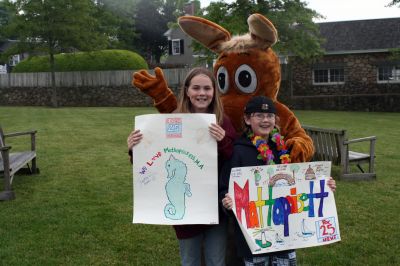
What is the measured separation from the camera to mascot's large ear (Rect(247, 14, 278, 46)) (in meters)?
3.54

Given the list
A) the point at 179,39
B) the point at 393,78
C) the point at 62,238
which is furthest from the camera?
the point at 179,39

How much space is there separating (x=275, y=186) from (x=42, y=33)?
24.3 meters

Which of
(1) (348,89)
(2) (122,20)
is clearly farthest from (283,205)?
(2) (122,20)

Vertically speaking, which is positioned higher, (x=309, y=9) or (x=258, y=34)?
(x=309, y=9)

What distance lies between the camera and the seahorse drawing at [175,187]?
9.82 feet

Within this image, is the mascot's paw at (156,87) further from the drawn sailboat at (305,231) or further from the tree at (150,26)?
the tree at (150,26)

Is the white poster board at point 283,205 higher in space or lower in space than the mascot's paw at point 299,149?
lower

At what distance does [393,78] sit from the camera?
89.9ft

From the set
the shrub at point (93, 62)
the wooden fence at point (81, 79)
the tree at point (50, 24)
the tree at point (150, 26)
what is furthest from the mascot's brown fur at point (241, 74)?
the tree at point (150, 26)

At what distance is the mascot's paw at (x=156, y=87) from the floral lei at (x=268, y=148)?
2.31 ft

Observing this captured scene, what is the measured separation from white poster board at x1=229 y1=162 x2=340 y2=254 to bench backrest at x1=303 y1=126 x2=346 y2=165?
497cm

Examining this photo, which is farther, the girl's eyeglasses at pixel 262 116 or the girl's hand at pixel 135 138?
the girl's eyeglasses at pixel 262 116

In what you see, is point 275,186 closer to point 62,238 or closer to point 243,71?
point 243,71

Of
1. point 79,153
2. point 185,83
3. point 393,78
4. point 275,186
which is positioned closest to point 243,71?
point 185,83
